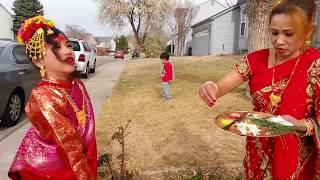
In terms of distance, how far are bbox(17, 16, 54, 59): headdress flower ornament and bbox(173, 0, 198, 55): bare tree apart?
1744 inches

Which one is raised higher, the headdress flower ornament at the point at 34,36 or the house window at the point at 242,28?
the house window at the point at 242,28

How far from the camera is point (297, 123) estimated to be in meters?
1.89

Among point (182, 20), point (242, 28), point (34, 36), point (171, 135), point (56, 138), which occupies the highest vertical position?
point (182, 20)

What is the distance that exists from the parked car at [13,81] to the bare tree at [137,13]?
38.7m

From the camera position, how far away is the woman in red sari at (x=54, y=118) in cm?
213

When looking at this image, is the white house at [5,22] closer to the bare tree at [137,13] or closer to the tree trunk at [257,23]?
the bare tree at [137,13]

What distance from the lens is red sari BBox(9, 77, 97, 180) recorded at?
2117mm

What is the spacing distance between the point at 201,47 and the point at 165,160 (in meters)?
32.4

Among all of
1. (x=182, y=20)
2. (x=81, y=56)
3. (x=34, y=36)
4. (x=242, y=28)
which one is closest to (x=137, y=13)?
(x=182, y=20)

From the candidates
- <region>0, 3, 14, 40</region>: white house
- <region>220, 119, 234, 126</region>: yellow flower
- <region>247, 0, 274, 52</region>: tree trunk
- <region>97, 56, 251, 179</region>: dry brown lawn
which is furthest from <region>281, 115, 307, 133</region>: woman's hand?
<region>0, 3, 14, 40</region>: white house

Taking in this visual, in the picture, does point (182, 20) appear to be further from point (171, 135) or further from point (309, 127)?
point (309, 127)

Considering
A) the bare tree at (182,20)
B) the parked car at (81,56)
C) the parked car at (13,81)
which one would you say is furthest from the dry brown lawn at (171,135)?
the bare tree at (182,20)

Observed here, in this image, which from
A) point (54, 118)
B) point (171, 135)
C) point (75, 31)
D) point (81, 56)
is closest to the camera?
point (54, 118)

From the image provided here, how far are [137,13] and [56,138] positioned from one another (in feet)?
154
